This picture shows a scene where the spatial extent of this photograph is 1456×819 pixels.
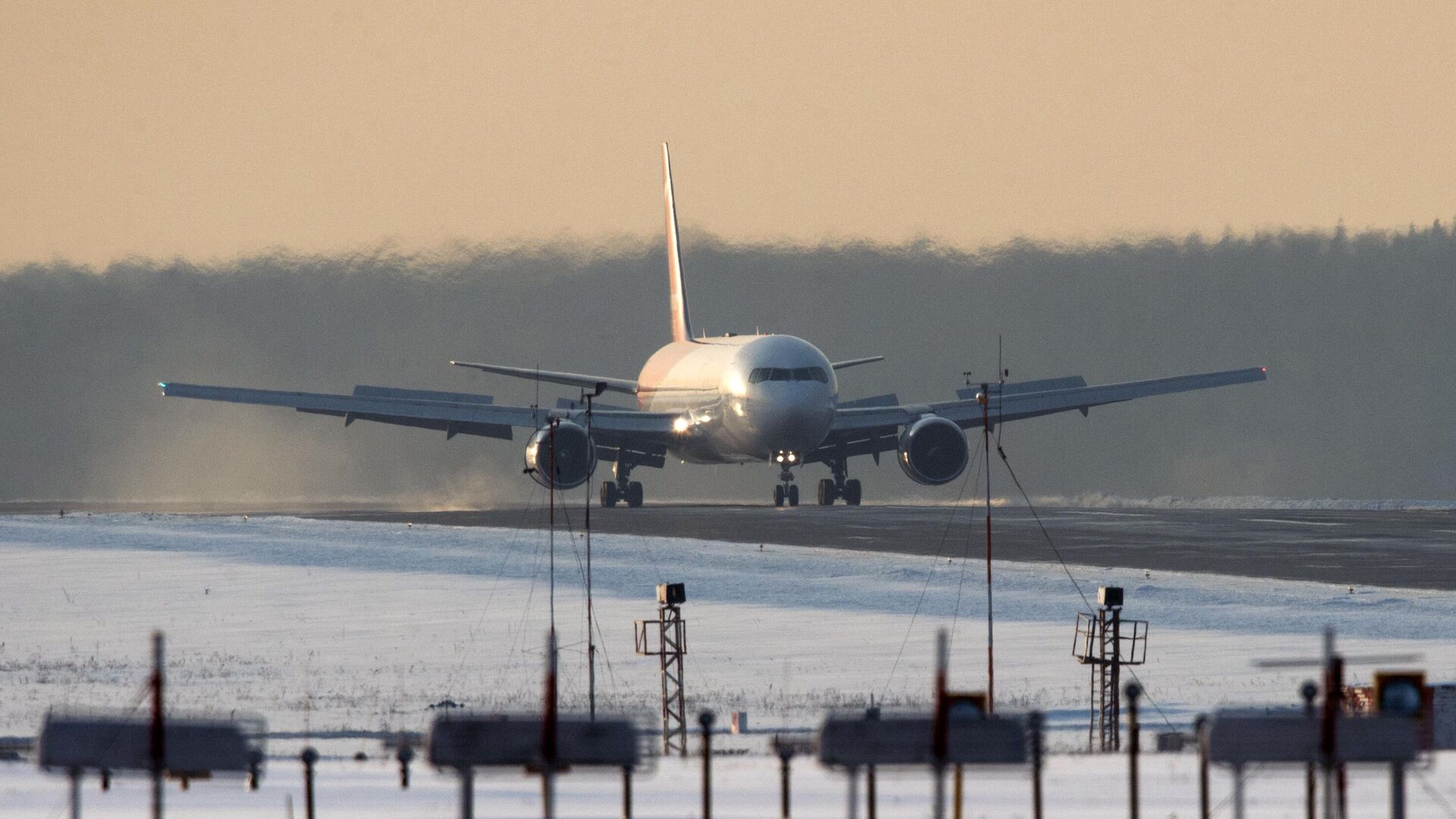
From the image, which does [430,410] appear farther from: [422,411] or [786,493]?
[786,493]

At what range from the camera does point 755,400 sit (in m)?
61.0

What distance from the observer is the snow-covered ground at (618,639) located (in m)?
18.5

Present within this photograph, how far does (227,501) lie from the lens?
95438 millimetres

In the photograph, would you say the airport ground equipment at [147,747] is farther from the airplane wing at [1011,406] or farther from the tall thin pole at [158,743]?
the airplane wing at [1011,406]

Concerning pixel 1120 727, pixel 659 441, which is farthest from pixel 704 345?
pixel 1120 727

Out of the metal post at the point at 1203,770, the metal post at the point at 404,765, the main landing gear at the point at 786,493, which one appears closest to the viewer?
the metal post at the point at 1203,770

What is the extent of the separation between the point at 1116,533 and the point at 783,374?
1245cm

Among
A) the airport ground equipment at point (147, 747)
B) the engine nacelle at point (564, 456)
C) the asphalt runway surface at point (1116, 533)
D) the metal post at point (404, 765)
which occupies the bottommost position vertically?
the metal post at point (404, 765)

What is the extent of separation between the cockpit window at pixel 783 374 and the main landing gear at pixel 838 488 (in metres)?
7.28

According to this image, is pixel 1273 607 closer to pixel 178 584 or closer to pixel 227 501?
pixel 178 584

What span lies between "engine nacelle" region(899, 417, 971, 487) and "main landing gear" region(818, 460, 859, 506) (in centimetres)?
538

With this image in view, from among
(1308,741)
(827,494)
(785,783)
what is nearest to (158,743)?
(785,783)

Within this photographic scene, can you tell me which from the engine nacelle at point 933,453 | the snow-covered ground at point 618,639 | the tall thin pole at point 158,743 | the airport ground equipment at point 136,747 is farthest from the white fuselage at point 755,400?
the tall thin pole at point 158,743

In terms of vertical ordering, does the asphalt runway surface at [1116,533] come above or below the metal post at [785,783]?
above
